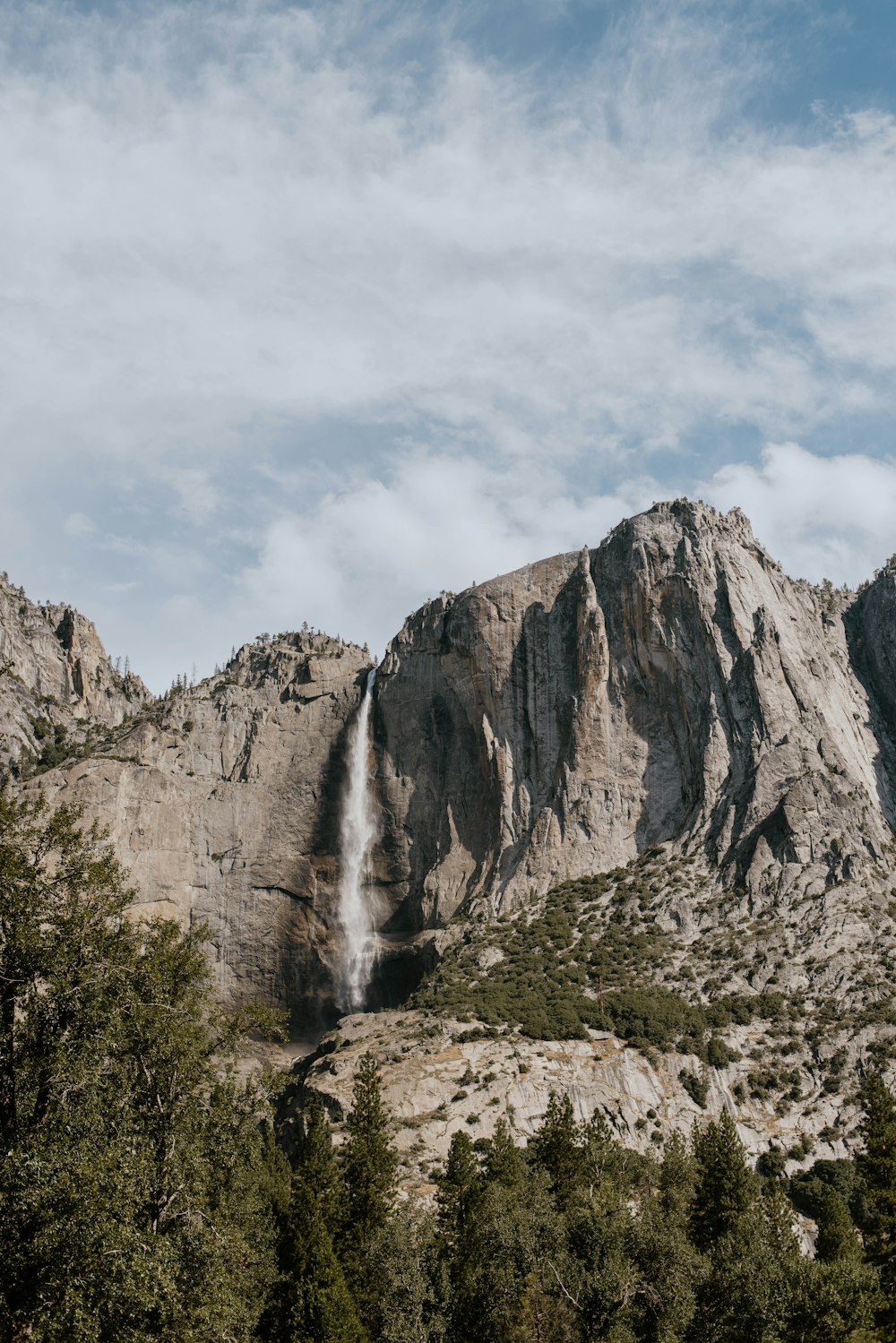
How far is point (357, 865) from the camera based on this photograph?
108 meters

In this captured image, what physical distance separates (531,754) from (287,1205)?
54.6m

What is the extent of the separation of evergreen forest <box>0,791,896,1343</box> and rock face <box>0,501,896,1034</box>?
2864 centimetres

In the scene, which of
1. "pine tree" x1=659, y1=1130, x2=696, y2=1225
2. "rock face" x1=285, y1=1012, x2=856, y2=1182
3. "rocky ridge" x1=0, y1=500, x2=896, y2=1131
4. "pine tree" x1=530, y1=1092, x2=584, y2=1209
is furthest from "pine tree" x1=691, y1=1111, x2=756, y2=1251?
"rocky ridge" x1=0, y1=500, x2=896, y2=1131

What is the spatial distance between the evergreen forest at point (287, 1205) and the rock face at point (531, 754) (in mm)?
28639

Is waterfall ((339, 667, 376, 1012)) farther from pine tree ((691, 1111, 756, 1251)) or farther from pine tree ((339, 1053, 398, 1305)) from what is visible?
pine tree ((691, 1111, 756, 1251))

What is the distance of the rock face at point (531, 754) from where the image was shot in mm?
91812

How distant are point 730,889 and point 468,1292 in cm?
4513

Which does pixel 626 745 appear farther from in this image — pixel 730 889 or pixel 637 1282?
pixel 637 1282

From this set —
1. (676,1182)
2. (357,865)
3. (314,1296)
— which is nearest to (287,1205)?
(314,1296)

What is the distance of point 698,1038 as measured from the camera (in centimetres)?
7181

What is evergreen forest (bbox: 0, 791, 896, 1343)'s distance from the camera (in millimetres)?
25312

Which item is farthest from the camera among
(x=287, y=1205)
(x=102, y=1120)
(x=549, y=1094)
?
(x=549, y=1094)

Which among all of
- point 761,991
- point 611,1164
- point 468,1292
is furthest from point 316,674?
point 468,1292

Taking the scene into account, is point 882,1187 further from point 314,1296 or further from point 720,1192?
point 314,1296
